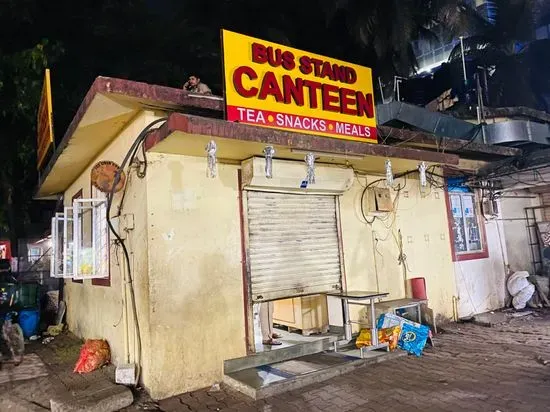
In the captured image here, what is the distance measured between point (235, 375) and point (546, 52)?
1443 cm

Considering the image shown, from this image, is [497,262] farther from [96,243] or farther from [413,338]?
[96,243]

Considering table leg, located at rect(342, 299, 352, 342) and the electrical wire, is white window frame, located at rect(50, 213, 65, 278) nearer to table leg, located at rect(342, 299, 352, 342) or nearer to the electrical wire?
the electrical wire

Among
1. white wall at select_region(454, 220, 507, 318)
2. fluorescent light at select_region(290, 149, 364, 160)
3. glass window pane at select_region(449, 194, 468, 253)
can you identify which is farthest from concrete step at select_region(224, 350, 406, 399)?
glass window pane at select_region(449, 194, 468, 253)

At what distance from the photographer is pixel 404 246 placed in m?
8.22

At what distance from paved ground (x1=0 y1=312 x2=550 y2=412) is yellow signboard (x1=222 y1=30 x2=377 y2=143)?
12.0ft

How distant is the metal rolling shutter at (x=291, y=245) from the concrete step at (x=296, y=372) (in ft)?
3.38

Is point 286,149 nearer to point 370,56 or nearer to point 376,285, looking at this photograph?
point 376,285

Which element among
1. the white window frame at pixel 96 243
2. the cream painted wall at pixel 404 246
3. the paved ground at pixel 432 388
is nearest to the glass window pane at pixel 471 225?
the cream painted wall at pixel 404 246

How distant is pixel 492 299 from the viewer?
32.2 ft

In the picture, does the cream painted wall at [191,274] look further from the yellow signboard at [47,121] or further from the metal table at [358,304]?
the yellow signboard at [47,121]

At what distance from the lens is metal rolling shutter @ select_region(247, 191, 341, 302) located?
6316 millimetres

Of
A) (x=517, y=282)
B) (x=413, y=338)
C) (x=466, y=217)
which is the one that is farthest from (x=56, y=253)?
(x=517, y=282)

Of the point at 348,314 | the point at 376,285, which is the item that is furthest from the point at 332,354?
the point at 376,285

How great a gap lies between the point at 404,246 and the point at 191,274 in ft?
15.4
